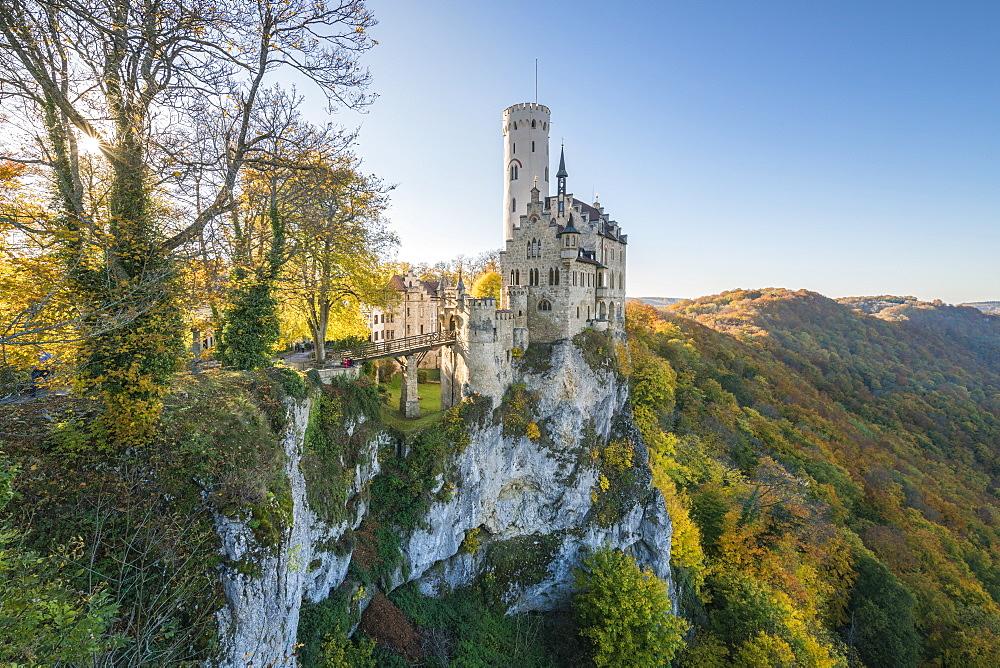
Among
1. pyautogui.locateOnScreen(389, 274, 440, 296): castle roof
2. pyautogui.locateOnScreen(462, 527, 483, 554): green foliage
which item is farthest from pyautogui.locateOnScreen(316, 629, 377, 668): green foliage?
pyautogui.locateOnScreen(389, 274, 440, 296): castle roof

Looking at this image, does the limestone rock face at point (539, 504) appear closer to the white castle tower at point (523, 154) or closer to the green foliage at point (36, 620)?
the green foliage at point (36, 620)

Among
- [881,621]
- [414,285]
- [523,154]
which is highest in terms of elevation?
[523,154]

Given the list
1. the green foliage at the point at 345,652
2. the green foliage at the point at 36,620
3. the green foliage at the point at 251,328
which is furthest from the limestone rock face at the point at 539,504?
the green foliage at the point at 36,620

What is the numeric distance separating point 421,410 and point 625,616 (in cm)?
1727

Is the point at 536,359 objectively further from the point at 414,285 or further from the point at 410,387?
the point at 414,285

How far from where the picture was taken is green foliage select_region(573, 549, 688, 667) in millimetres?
24188

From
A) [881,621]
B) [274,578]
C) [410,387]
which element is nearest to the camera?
[274,578]

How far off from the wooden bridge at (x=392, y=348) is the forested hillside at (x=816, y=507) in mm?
19995

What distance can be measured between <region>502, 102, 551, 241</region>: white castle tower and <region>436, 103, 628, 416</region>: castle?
76 millimetres

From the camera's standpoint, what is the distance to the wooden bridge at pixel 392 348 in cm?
2261

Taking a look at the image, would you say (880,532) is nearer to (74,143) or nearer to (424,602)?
(424,602)

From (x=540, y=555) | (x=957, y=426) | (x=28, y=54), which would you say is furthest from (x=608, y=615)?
(x=957, y=426)

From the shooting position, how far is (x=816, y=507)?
3819 cm

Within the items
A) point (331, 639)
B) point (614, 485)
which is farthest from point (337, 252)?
point (614, 485)
